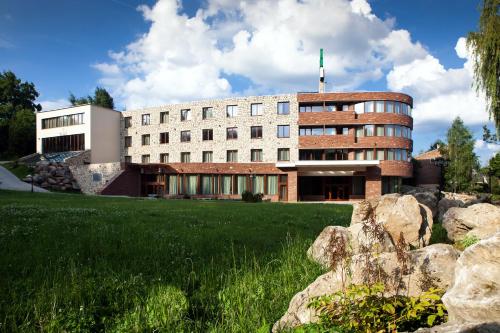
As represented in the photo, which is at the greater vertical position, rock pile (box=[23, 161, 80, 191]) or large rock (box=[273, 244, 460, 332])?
rock pile (box=[23, 161, 80, 191])

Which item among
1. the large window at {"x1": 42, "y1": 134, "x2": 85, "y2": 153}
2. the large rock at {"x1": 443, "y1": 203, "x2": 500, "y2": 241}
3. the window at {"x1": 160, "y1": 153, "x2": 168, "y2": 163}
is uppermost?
the large window at {"x1": 42, "y1": 134, "x2": 85, "y2": 153}

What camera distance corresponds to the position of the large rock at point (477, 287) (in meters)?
3.12

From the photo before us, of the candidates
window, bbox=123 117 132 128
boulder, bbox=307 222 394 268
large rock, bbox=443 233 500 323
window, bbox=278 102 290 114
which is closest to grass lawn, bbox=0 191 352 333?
boulder, bbox=307 222 394 268

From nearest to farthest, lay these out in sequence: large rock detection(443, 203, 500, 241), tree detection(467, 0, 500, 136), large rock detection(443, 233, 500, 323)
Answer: large rock detection(443, 233, 500, 323), large rock detection(443, 203, 500, 241), tree detection(467, 0, 500, 136)

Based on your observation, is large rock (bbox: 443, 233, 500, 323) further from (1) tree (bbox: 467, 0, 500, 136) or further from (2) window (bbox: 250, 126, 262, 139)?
(2) window (bbox: 250, 126, 262, 139)

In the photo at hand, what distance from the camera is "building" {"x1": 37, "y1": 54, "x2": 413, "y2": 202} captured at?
1953 inches

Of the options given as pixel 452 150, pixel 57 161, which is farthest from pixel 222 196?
pixel 452 150

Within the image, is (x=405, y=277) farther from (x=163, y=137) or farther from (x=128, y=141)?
(x=128, y=141)

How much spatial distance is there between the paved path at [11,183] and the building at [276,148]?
870cm

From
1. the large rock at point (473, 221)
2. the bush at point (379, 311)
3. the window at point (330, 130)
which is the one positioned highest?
the window at point (330, 130)

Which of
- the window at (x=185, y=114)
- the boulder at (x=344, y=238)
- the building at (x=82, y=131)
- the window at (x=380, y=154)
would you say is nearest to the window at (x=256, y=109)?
the window at (x=185, y=114)

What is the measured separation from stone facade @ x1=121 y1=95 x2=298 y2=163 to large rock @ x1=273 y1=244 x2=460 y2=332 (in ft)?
153

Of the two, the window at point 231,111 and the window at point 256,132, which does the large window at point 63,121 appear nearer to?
the window at point 231,111

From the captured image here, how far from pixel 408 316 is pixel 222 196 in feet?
159
